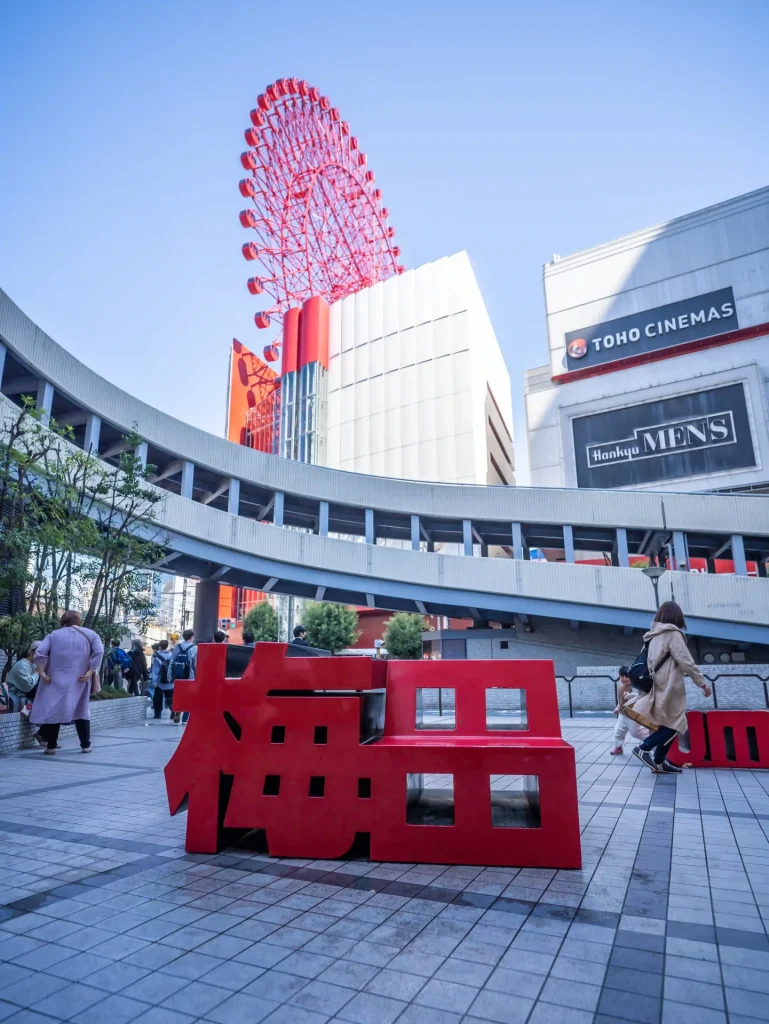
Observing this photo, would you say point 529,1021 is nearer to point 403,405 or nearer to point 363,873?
point 363,873

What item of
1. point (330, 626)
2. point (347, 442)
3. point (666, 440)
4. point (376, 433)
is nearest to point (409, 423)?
point (376, 433)

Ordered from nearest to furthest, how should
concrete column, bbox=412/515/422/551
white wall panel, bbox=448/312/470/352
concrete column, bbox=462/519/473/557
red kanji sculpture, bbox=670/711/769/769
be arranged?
1. red kanji sculpture, bbox=670/711/769/769
2. concrete column, bbox=462/519/473/557
3. concrete column, bbox=412/515/422/551
4. white wall panel, bbox=448/312/470/352

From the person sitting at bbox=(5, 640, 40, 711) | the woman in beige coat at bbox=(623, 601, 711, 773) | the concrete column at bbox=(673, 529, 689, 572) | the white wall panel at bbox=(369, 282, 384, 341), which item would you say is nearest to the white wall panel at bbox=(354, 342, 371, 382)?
the white wall panel at bbox=(369, 282, 384, 341)

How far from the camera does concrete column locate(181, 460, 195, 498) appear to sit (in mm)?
21005

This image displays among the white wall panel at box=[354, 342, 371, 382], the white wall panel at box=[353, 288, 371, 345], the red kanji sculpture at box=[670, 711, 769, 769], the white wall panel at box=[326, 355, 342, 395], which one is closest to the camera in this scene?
the red kanji sculpture at box=[670, 711, 769, 769]

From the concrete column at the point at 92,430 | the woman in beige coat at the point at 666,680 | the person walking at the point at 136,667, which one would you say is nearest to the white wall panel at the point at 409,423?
the concrete column at the point at 92,430

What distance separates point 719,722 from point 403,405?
37061 millimetres

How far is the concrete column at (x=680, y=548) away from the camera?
2241cm

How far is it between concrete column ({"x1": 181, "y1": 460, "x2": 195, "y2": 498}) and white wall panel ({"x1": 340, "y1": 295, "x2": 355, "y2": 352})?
28072mm

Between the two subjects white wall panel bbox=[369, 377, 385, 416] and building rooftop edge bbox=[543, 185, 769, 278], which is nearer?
building rooftop edge bbox=[543, 185, 769, 278]

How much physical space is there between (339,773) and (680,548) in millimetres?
22130

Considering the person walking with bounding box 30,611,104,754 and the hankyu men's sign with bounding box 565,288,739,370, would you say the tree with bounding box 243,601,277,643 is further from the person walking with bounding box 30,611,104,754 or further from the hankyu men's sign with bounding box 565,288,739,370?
the person walking with bounding box 30,611,104,754

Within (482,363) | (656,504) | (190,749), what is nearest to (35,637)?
(190,749)

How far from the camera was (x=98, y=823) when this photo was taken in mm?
4285
